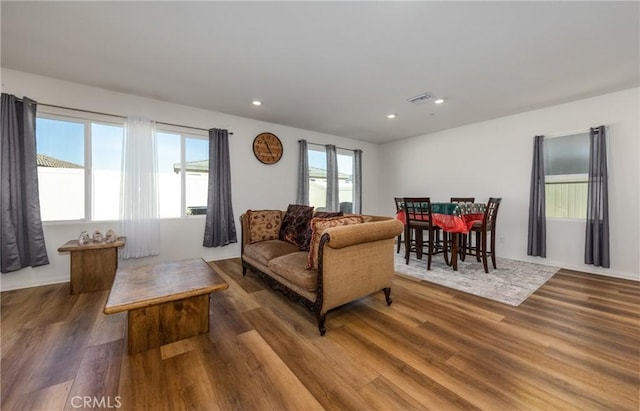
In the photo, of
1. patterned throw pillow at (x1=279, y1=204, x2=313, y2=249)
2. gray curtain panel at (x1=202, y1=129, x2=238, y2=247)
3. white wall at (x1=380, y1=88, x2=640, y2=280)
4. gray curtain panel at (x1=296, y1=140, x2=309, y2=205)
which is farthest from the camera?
gray curtain panel at (x1=296, y1=140, x2=309, y2=205)

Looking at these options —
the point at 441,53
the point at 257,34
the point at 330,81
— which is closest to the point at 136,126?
the point at 257,34

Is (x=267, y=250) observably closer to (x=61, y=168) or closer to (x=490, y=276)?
(x=61, y=168)

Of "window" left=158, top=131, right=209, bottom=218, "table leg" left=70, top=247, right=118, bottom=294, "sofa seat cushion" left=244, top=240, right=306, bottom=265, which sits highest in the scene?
"window" left=158, top=131, right=209, bottom=218

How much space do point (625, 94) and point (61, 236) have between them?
7.34m

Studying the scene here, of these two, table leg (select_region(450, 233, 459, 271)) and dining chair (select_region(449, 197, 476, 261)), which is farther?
dining chair (select_region(449, 197, 476, 261))

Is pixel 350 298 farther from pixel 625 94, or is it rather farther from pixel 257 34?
A: pixel 625 94

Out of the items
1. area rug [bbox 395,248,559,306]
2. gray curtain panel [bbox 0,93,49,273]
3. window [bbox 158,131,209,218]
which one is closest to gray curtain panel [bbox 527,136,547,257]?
area rug [bbox 395,248,559,306]

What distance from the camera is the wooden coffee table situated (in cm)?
170

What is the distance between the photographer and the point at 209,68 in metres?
2.70

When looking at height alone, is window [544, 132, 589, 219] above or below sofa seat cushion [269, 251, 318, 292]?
above

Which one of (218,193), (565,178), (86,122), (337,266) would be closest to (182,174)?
(218,193)

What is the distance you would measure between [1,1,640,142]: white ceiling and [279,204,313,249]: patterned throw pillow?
1574 millimetres

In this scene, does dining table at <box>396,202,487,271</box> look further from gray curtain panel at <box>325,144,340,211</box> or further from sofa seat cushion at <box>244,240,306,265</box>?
gray curtain panel at <box>325,144,340,211</box>

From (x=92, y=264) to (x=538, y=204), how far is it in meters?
6.05
